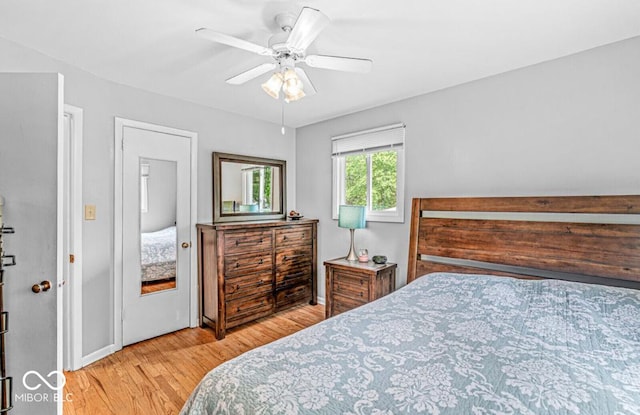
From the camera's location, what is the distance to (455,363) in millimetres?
1205

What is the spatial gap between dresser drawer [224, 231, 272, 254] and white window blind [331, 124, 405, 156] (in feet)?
4.33

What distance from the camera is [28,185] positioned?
1.51 meters

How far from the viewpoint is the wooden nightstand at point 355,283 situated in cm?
294

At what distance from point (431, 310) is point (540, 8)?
1771 mm

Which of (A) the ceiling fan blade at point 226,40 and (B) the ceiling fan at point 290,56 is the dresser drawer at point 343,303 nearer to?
(B) the ceiling fan at point 290,56

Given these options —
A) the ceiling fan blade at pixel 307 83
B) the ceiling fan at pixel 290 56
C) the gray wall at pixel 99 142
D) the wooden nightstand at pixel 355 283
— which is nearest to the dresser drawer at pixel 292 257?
the wooden nightstand at pixel 355 283

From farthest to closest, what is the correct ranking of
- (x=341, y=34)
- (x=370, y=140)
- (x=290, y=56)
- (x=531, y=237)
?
1. (x=370, y=140)
2. (x=531, y=237)
3. (x=341, y=34)
4. (x=290, y=56)

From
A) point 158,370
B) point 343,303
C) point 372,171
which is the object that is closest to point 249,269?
point 343,303

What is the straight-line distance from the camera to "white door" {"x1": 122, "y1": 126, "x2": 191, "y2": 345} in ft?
9.33

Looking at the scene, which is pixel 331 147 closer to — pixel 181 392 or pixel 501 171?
pixel 501 171

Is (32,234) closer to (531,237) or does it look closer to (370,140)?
(370,140)

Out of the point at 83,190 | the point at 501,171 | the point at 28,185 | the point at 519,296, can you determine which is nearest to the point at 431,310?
the point at 519,296

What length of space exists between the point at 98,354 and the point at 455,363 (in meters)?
2.84

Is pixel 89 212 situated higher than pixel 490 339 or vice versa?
pixel 89 212
